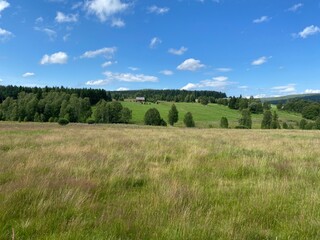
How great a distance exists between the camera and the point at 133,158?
10.1 metres

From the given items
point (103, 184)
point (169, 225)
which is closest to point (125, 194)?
point (103, 184)

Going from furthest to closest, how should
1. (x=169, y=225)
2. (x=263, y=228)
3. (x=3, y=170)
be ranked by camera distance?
1. (x=3, y=170)
2. (x=263, y=228)
3. (x=169, y=225)

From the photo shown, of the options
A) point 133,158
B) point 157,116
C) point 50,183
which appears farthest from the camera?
point 157,116

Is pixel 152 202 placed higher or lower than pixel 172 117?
higher

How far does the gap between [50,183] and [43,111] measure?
105 m

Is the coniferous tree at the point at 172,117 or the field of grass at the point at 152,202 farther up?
Answer: the field of grass at the point at 152,202

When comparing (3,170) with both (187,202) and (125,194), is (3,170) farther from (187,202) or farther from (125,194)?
(187,202)

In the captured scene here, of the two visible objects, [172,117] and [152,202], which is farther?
[172,117]

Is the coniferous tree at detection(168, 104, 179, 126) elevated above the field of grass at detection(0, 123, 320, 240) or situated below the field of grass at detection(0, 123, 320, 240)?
below

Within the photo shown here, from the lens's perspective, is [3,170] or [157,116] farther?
[157,116]

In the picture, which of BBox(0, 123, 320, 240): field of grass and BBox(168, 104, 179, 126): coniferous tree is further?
BBox(168, 104, 179, 126): coniferous tree

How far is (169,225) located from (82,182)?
260cm

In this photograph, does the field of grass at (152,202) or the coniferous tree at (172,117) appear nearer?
the field of grass at (152,202)

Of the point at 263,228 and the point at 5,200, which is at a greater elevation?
the point at 5,200
